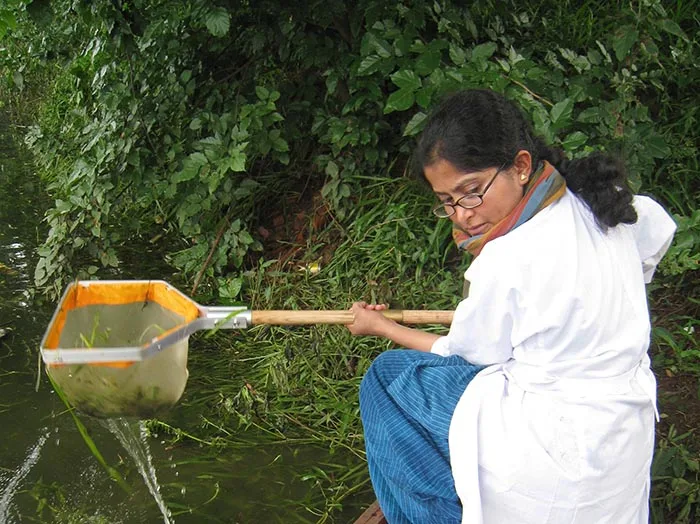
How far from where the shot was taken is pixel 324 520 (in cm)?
242

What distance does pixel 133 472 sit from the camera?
2.63 meters

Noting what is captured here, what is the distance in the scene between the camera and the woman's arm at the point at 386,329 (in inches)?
75.9

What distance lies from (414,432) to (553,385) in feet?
1.21

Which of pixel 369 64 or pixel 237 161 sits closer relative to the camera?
pixel 369 64

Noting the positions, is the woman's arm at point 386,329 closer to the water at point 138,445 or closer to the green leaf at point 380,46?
the water at point 138,445

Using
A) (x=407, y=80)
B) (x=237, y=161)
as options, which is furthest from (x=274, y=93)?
(x=407, y=80)

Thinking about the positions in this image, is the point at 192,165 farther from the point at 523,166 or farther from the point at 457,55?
the point at 523,166

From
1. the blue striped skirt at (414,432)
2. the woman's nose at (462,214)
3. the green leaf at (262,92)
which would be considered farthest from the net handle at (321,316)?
the green leaf at (262,92)

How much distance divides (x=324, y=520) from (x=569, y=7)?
289 cm

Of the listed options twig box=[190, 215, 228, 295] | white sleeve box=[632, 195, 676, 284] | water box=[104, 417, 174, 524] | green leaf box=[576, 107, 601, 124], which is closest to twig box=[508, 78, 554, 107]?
green leaf box=[576, 107, 601, 124]

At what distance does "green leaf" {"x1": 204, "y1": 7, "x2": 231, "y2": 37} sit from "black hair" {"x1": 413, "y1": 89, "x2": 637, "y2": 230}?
1.27m

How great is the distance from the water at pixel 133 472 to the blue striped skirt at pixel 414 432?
748 mm

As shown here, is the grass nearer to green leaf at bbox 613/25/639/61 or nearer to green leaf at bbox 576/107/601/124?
green leaf at bbox 576/107/601/124

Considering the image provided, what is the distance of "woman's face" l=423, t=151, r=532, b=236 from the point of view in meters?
1.69
